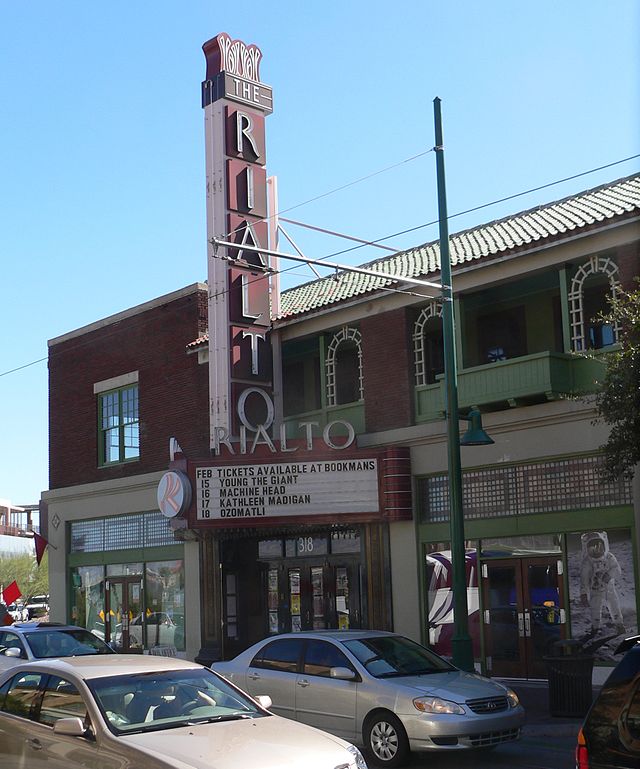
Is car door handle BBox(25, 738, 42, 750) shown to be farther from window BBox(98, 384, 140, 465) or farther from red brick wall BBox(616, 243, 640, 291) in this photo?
window BBox(98, 384, 140, 465)

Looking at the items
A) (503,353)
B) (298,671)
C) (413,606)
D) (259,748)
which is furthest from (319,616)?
(259,748)

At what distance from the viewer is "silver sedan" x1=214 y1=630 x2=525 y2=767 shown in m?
11.4

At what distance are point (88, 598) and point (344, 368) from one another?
11.6 meters

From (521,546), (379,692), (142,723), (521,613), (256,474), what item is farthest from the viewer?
(256,474)

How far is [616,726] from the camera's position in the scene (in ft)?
18.4

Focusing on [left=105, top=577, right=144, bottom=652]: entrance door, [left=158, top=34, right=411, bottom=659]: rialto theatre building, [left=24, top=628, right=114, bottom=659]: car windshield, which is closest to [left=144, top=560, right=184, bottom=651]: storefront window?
[left=105, top=577, right=144, bottom=652]: entrance door

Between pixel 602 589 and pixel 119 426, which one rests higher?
pixel 119 426

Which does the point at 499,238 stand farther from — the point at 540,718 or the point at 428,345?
the point at 540,718

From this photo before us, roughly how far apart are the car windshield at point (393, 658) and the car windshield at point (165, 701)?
408 centimetres

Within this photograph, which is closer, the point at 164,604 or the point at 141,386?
the point at 164,604

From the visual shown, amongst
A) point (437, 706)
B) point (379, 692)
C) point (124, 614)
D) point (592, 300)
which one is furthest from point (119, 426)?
point (437, 706)

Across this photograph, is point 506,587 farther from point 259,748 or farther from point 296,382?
point 259,748

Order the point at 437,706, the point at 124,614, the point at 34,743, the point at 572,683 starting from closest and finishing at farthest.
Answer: the point at 34,743 < the point at 437,706 < the point at 572,683 < the point at 124,614

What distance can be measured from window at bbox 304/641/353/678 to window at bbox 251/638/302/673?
19cm
